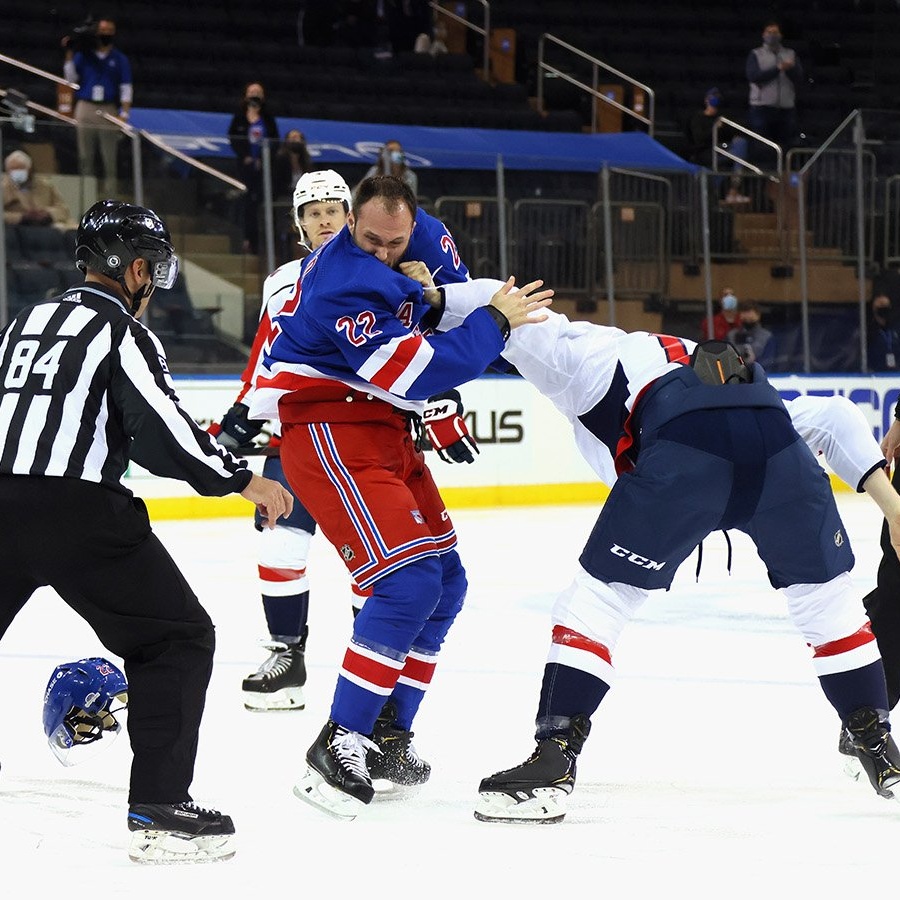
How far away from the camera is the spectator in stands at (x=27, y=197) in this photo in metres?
9.61

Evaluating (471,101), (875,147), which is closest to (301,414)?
(875,147)

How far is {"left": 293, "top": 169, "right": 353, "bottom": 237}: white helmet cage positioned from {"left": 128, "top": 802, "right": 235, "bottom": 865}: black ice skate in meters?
2.30

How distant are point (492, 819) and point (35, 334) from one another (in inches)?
53.6

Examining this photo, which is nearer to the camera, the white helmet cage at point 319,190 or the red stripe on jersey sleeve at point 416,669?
the red stripe on jersey sleeve at point 416,669

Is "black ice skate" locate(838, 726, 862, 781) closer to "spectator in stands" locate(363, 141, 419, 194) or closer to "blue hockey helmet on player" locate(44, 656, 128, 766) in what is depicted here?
"blue hockey helmet on player" locate(44, 656, 128, 766)

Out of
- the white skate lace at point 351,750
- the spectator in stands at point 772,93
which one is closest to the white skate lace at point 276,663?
the white skate lace at point 351,750

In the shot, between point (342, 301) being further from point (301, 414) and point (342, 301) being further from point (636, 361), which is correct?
point (636, 361)

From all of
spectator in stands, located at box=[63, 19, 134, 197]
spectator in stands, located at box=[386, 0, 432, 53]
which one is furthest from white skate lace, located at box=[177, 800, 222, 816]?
spectator in stands, located at box=[386, 0, 432, 53]

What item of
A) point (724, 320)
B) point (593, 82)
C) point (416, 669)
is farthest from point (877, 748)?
point (593, 82)

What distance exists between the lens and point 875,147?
468 inches

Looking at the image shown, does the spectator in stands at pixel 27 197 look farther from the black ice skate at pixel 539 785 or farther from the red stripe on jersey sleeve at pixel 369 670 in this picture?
the black ice skate at pixel 539 785

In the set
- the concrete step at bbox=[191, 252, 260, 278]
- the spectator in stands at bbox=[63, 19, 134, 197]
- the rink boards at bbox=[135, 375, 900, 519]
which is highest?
the spectator in stands at bbox=[63, 19, 134, 197]

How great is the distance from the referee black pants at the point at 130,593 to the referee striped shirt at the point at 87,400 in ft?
0.19

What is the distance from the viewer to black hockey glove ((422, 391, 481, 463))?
3.87 meters
